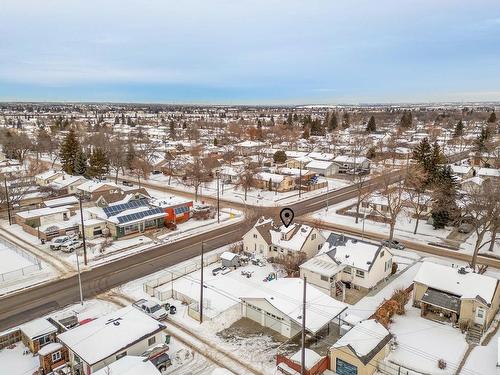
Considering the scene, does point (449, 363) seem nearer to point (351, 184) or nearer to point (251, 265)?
point (251, 265)

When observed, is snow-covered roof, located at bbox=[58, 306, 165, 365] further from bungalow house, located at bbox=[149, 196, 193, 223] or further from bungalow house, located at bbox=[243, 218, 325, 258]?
bungalow house, located at bbox=[149, 196, 193, 223]

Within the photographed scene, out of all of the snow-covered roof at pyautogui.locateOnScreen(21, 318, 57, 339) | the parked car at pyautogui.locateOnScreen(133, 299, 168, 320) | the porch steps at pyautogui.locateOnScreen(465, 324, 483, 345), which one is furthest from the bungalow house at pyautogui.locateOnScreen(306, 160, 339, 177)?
the snow-covered roof at pyautogui.locateOnScreen(21, 318, 57, 339)

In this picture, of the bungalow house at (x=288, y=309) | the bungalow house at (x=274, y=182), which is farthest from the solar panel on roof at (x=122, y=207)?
the bungalow house at (x=274, y=182)

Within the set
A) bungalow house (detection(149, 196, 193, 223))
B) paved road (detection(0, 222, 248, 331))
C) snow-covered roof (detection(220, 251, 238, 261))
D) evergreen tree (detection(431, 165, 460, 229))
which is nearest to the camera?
paved road (detection(0, 222, 248, 331))

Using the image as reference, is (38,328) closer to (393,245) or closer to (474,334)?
(474,334)

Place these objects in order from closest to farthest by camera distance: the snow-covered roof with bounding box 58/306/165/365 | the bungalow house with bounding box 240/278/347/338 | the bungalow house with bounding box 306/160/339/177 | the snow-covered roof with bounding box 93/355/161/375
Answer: the snow-covered roof with bounding box 93/355/161/375
the snow-covered roof with bounding box 58/306/165/365
the bungalow house with bounding box 240/278/347/338
the bungalow house with bounding box 306/160/339/177

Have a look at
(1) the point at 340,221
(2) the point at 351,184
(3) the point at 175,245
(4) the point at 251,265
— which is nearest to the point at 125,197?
(3) the point at 175,245
